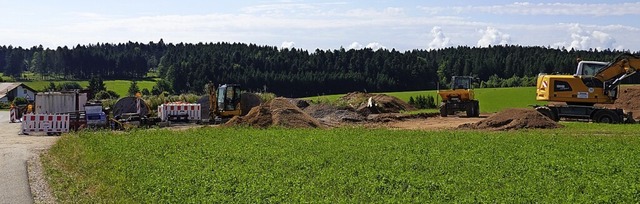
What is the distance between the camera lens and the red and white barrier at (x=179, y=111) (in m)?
42.5

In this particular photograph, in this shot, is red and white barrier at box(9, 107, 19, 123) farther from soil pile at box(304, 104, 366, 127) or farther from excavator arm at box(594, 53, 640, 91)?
excavator arm at box(594, 53, 640, 91)

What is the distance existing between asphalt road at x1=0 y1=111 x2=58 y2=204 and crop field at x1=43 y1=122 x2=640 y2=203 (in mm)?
722

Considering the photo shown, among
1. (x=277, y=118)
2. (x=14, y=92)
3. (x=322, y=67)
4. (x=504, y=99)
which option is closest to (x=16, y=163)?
(x=277, y=118)

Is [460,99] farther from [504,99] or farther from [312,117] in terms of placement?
[504,99]

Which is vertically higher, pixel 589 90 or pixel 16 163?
pixel 589 90

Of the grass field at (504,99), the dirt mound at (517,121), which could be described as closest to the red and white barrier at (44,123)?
the dirt mound at (517,121)

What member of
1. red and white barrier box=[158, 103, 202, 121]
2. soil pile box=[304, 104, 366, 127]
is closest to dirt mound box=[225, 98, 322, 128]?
soil pile box=[304, 104, 366, 127]

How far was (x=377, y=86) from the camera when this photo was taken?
11456 centimetres

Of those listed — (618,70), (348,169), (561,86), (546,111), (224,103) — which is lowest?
(348,169)

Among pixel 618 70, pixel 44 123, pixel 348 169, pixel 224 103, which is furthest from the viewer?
pixel 224 103

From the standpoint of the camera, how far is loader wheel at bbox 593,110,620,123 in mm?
35250

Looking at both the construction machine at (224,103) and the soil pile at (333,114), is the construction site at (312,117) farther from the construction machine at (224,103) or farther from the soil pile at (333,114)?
the construction machine at (224,103)

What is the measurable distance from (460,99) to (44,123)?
82.0 feet

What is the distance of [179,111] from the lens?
43250 millimetres
